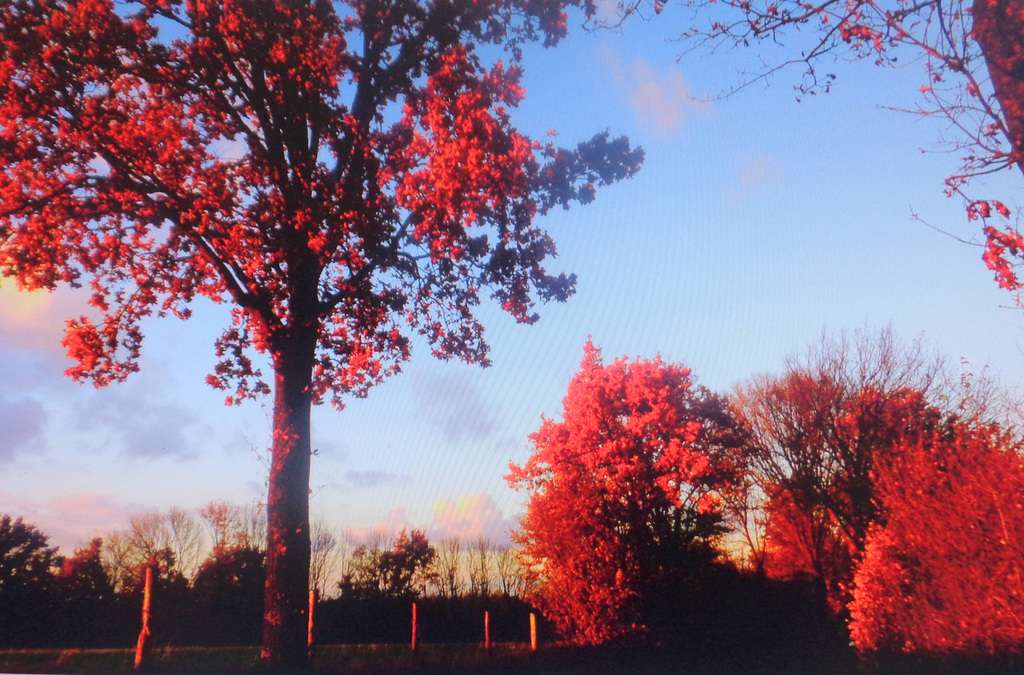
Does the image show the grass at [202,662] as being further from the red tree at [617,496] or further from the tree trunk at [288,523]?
the red tree at [617,496]

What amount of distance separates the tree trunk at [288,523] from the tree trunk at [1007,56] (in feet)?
30.9

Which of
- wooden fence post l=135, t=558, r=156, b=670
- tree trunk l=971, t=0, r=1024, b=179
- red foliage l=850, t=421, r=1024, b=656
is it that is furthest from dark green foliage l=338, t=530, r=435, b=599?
tree trunk l=971, t=0, r=1024, b=179

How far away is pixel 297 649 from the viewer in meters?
9.16

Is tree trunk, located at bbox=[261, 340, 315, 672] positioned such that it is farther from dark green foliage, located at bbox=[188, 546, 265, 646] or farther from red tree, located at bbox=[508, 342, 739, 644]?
dark green foliage, located at bbox=[188, 546, 265, 646]

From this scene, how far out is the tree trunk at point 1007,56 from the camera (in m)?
5.16

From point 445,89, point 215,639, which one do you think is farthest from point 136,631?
point 445,89

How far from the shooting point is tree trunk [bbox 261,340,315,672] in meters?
9.12

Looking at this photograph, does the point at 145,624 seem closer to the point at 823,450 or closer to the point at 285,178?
the point at 285,178

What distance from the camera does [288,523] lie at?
9.38 meters

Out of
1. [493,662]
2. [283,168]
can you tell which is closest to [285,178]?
[283,168]

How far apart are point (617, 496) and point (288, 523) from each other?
10.2 meters

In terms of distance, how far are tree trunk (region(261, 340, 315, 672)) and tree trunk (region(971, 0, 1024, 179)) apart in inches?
371

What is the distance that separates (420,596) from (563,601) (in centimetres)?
501

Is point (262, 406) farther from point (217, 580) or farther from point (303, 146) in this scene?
point (217, 580)
